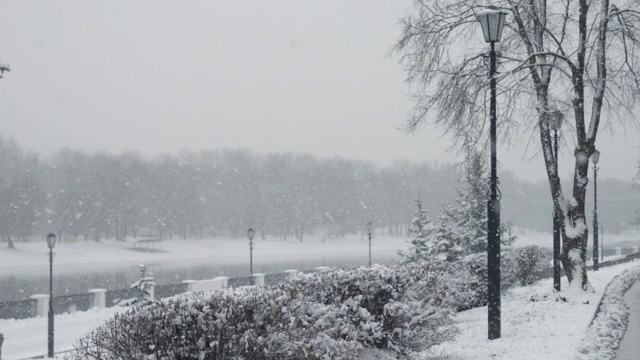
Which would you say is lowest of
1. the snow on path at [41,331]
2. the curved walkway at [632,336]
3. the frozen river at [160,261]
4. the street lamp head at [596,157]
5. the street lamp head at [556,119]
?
the frozen river at [160,261]

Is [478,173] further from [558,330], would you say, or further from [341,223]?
[341,223]

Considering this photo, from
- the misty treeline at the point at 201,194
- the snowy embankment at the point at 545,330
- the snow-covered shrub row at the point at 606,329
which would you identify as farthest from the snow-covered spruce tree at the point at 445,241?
the misty treeline at the point at 201,194

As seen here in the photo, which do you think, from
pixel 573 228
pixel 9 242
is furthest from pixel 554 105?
pixel 9 242

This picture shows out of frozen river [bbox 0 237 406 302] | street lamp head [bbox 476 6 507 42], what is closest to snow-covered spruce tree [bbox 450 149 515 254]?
frozen river [bbox 0 237 406 302]

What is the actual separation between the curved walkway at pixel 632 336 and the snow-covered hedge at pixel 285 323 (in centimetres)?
276

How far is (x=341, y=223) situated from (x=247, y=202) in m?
17.2

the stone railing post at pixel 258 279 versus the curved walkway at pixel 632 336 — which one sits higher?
the curved walkway at pixel 632 336

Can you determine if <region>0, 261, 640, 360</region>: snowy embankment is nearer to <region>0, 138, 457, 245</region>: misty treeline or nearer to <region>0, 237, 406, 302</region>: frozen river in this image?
<region>0, 237, 406, 302</region>: frozen river

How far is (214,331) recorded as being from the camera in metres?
5.65

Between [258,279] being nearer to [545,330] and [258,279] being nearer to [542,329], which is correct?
[542,329]

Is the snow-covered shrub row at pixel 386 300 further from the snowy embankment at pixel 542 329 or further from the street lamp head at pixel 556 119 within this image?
the street lamp head at pixel 556 119

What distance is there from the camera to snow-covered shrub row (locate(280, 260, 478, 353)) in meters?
8.37

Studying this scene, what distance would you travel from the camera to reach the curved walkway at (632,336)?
9.77 metres

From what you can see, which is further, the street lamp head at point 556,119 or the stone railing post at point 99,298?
the stone railing post at point 99,298
